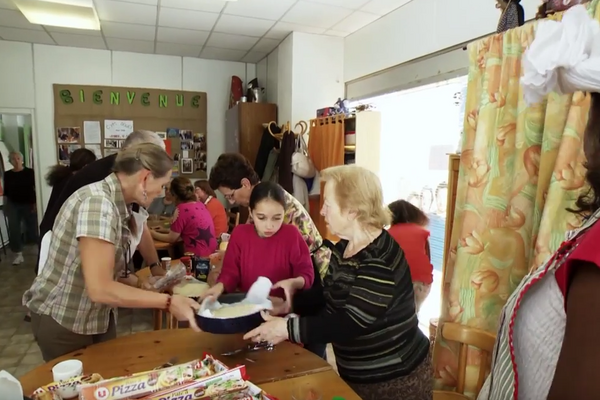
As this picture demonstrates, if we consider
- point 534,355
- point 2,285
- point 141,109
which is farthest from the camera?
point 141,109

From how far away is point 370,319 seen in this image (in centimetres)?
119

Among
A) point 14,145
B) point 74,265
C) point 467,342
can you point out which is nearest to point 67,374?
point 74,265

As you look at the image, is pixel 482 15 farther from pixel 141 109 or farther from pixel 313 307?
pixel 141 109

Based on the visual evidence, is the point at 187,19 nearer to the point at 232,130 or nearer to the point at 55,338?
the point at 232,130

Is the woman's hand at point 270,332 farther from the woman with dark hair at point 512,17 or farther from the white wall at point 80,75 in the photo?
the white wall at point 80,75

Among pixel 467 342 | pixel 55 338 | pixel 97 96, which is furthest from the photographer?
pixel 97 96

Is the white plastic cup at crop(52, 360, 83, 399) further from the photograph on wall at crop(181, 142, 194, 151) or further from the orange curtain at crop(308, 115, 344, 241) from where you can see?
the photograph on wall at crop(181, 142, 194, 151)

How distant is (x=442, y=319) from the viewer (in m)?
1.82

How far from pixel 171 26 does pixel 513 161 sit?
3595mm

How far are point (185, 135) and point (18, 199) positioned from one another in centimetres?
222

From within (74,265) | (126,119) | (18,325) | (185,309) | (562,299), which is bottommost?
(18,325)

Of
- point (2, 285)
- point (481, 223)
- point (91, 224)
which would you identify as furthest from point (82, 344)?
point (2, 285)

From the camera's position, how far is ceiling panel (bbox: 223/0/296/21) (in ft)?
11.0

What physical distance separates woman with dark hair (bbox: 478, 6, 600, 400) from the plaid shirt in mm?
1198
